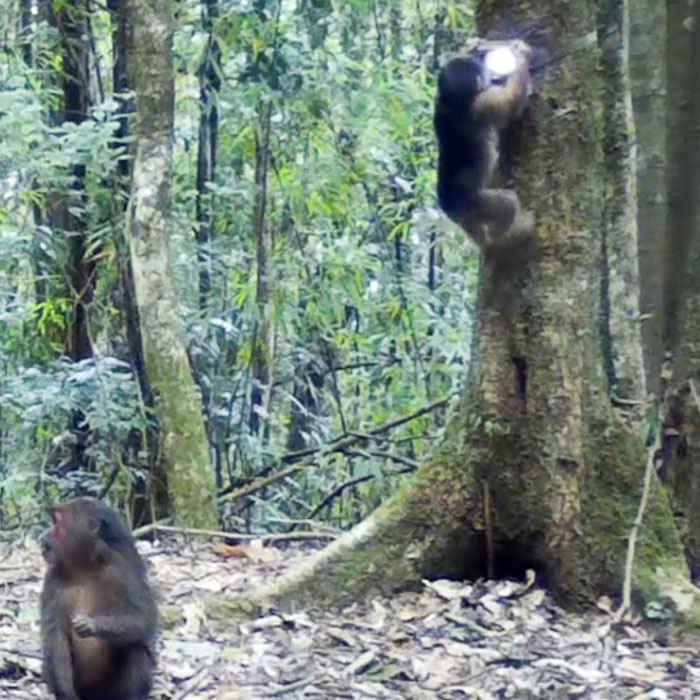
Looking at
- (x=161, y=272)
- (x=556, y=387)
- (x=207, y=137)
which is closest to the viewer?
(x=556, y=387)

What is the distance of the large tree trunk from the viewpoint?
4.12 metres

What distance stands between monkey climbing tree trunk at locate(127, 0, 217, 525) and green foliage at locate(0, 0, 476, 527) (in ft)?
2.26

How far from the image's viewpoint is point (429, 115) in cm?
769

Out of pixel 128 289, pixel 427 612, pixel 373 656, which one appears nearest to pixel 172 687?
pixel 373 656

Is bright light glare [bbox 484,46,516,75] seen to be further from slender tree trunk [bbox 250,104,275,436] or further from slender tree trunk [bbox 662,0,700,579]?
slender tree trunk [bbox 250,104,275,436]

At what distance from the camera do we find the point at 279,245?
791 centimetres

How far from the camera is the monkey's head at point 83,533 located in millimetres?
3545

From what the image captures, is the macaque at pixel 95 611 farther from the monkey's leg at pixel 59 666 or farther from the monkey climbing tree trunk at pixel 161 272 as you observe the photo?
the monkey climbing tree trunk at pixel 161 272

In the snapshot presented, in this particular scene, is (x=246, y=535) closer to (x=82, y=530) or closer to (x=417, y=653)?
(x=417, y=653)

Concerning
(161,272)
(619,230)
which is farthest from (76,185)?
(619,230)

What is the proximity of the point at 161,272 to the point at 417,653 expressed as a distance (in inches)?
106

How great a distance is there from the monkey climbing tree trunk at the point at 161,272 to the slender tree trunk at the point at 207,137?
999 mm

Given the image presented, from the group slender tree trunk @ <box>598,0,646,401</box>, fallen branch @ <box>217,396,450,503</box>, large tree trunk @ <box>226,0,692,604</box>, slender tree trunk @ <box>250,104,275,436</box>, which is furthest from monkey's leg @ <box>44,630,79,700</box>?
slender tree trunk @ <box>250,104,275,436</box>

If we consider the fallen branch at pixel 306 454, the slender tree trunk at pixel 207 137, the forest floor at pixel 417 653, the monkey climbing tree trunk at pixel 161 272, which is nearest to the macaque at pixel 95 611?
the forest floor at pixel 417 653
